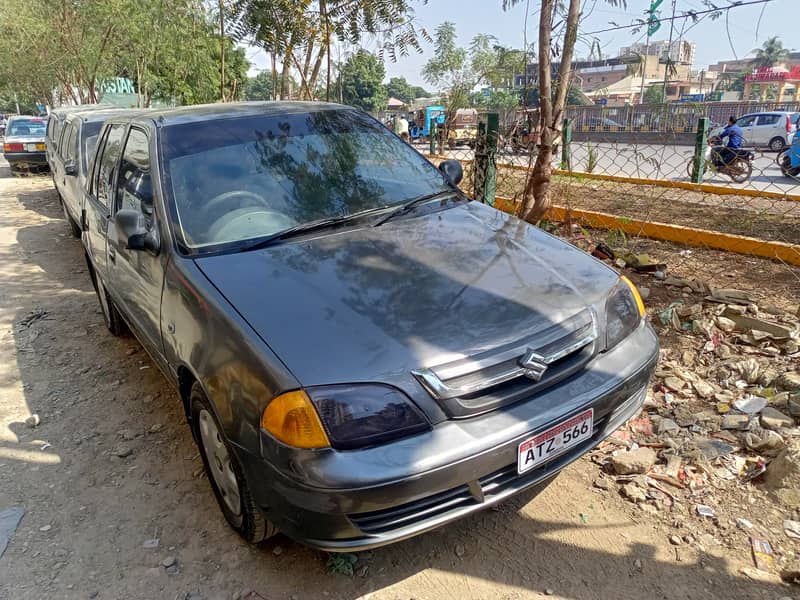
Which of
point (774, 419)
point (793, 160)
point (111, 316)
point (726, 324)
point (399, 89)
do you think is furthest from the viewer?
point (399, 89)

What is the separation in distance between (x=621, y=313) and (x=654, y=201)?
5594 millimetres

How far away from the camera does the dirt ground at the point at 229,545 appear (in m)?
2.20

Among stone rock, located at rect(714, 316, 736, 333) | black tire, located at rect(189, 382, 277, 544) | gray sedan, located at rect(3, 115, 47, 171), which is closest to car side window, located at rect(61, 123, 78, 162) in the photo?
black tire, located at rect(189, 382, 277, 544)

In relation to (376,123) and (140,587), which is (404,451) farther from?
(376,123)

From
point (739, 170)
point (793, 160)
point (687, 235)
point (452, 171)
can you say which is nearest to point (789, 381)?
point (452, 171)

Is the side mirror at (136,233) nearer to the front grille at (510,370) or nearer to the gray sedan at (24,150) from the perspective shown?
the front grille at (510,370)

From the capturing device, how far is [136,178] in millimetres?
3211

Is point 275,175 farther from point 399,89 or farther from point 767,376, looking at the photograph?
point 399,89

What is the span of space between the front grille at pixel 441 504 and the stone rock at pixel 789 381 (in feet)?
6.27

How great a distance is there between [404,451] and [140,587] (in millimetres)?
1289

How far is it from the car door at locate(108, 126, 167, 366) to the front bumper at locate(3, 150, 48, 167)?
1510 cm

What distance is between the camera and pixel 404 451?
5.98ft

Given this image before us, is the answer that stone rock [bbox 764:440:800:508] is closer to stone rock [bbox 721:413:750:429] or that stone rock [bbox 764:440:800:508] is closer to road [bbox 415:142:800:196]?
stone rock [bbox 721:413:750:429]

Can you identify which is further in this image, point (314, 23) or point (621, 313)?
point (314, 23)
